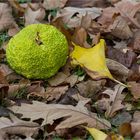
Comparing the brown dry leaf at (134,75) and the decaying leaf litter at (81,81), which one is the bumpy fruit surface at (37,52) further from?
the brown dry leaf at (134,75)

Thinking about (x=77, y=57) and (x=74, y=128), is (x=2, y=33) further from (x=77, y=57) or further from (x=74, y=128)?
(x=74, y=128)

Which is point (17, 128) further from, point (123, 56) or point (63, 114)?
point (123, 56)

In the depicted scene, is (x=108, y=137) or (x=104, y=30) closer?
(x=108, y=137)

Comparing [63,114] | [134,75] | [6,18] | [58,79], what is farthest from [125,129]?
[6,18]

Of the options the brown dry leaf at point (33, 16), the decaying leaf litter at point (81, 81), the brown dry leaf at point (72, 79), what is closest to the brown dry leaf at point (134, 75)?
the decaying leaf litter at point (81, 81)

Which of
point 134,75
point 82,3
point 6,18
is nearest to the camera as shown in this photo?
point 134,75

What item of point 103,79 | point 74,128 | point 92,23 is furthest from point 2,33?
point 74,128

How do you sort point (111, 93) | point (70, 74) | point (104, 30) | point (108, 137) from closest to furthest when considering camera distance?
point (108, 137) → point (111, 93) → point (70, 74) → point (104, 30)
